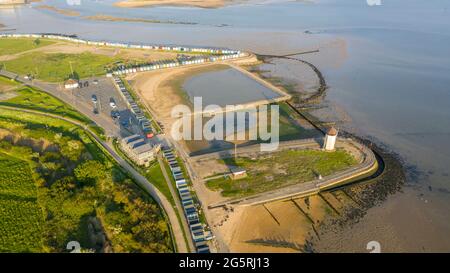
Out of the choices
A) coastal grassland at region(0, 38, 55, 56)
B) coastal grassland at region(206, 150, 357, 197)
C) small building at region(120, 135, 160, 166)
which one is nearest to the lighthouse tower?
coastal grassland at region(206, 150, 357, 197)

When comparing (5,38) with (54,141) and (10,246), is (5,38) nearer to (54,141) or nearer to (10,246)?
(54,141)

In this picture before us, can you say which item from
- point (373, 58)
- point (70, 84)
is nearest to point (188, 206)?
point (70, 84)

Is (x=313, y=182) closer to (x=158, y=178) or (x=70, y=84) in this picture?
(x=158, y=178)

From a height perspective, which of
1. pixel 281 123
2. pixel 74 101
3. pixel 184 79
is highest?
pixel 184 79

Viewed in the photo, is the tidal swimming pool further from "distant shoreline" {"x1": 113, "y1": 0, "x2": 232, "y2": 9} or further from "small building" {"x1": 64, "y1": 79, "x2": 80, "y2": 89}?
"distant shoreline" {"x1": 113, "y1": 0, "x2": 232, "y2": 9}

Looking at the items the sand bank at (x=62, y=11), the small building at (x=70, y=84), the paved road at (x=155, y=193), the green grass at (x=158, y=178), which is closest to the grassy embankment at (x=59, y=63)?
the small building at (x=70, y=84)
